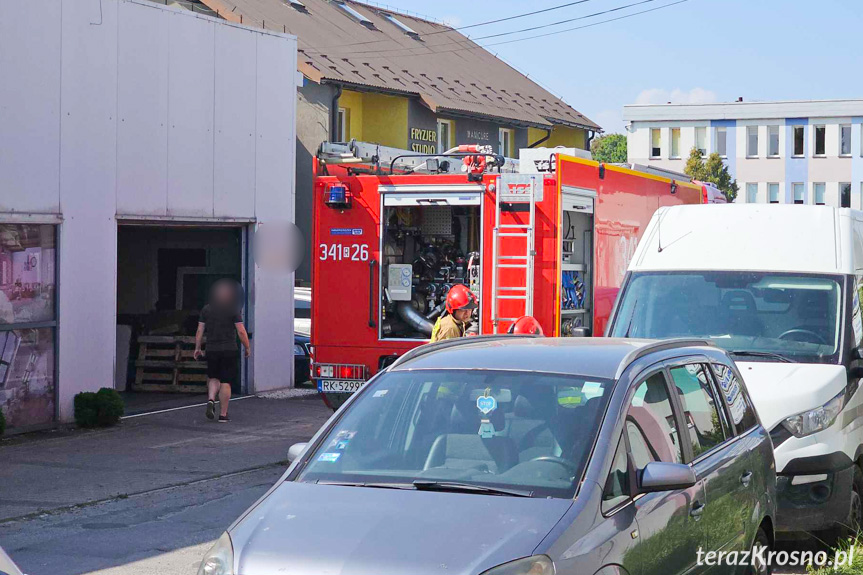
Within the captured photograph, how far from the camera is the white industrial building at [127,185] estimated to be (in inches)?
544

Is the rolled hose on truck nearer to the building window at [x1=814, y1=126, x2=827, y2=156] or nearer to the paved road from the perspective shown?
the paved road

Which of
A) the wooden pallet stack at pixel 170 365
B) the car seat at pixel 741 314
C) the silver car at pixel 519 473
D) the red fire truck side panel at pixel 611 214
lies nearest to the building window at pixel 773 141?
the red fire truck side panel at pixel 611 214

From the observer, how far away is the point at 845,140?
6825 cm

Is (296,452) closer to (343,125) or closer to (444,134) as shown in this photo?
(343,125)

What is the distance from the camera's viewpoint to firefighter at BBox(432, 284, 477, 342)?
35.6ft

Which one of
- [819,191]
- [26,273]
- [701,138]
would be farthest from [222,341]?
[819,191]

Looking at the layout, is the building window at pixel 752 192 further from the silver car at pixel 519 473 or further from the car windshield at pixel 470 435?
the car windshield at pixel 470 435

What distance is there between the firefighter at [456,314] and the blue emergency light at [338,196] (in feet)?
7.83

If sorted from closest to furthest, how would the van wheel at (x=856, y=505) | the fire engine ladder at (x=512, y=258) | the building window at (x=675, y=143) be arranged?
1. the van wheel at (x=856, y=505)
2. the fire engine ladder at (x=512, y=258)
3. the building window at (x=675, y=143)

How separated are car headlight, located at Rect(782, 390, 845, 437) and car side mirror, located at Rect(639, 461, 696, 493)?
312 centimetres

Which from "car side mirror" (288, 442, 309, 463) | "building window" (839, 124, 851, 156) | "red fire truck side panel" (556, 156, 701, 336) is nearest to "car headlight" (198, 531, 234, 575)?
"car side mirror" (288, 442, 309, 463)

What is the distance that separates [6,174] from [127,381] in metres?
5.39

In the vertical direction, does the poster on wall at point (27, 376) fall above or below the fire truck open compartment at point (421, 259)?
below

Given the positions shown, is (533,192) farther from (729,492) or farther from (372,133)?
(372,133)
